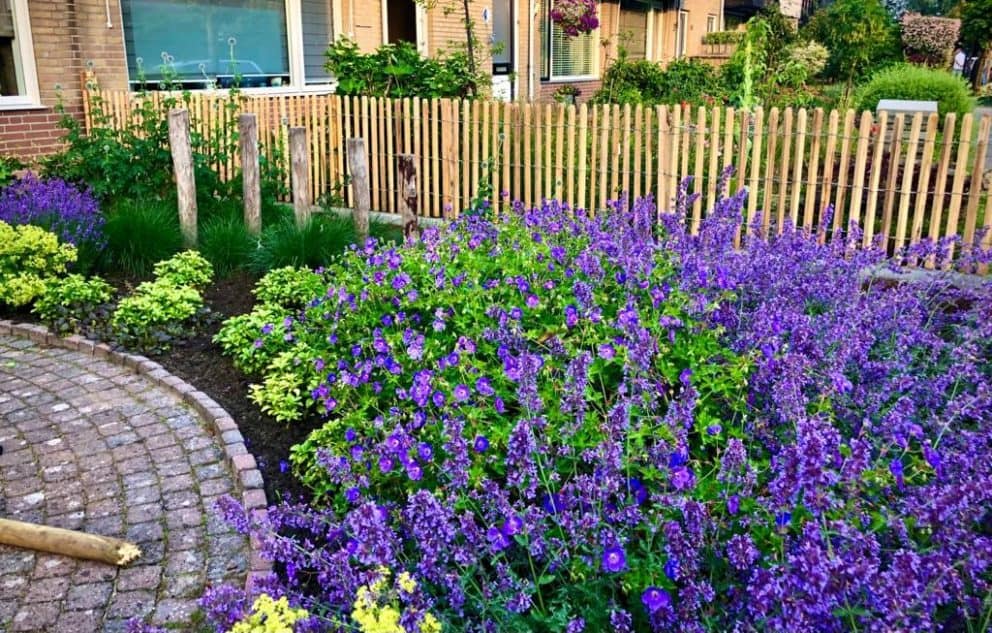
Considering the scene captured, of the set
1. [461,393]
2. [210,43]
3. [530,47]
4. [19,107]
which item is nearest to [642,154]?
[461,393]

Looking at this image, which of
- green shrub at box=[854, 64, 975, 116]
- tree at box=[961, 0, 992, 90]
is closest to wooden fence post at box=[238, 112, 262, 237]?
green shrub at box=[854, 64, 975, 116]

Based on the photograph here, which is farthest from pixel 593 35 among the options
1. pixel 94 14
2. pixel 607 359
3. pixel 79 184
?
pixel 607 359

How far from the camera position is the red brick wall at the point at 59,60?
29.6ft

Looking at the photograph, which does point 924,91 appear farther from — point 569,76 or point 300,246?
point 300,246

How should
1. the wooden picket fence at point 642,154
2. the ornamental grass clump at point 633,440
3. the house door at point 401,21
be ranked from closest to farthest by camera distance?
the ornamental grass clump at point 633,440, the wooden picket fence at point 642,154, the house door at point 401,21

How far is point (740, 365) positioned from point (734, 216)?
5.71 feet

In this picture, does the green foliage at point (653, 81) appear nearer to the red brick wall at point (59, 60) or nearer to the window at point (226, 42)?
the window at point (226, 42)

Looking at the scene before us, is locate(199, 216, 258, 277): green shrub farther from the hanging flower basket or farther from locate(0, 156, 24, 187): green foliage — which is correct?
the hanging flower basket

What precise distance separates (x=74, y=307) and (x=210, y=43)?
6.55 meters

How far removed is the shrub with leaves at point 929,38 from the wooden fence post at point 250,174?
80.5 ft

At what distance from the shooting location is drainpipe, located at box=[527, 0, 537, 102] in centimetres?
1658

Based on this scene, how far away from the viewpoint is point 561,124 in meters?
7.50

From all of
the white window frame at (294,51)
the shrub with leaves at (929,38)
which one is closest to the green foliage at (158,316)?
the white window frame at (294,51)

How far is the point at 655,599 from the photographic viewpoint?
201 centimetres
